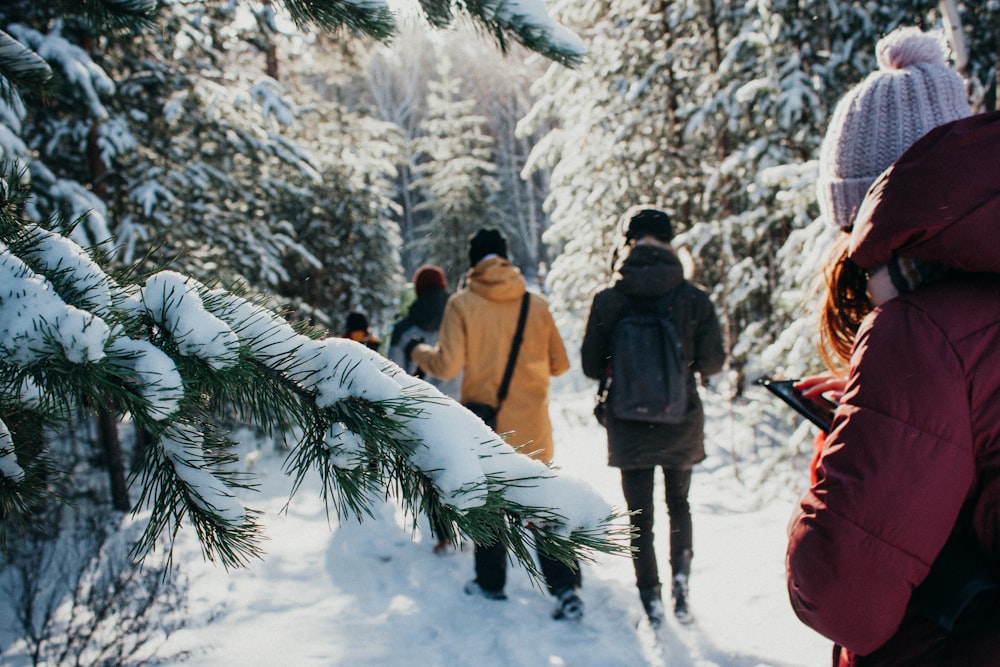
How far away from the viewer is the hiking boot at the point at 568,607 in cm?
352

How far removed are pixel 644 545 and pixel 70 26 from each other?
21.7ft

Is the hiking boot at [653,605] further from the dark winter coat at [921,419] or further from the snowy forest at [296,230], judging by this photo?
the dark winter coat at [921,419]

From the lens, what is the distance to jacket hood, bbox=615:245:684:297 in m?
3.11

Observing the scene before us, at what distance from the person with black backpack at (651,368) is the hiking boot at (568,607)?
40 centimetres

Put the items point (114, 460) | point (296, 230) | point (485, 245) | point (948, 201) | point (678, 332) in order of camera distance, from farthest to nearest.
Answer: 1. point (296, 230)
2. point (114, 460)
3. point (485, 245)
4. point (678, 332)
5. point (948, 201)

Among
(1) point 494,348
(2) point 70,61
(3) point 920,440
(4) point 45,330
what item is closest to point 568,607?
(1) point 494,348

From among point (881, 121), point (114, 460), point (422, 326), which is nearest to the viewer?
point (881, 121)

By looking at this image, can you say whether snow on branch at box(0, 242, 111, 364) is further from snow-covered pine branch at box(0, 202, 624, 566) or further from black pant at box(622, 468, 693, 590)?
black pant at box(622, 468, 693, 590)

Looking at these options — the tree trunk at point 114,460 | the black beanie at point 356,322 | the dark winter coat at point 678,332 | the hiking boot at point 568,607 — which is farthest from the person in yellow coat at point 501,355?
the tree trunk at point 114,460

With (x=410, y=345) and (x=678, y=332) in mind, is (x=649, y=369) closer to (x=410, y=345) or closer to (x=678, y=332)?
(x=678, y=332)

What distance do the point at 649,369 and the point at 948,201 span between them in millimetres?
2122

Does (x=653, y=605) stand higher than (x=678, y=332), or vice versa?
(x=678, y=332)

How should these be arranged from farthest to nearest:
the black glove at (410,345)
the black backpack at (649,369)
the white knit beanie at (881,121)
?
the black glove at (410,345) < the black backpack at (649,369) < the white knit beanie at (881,121)

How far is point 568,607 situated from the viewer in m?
3.52
